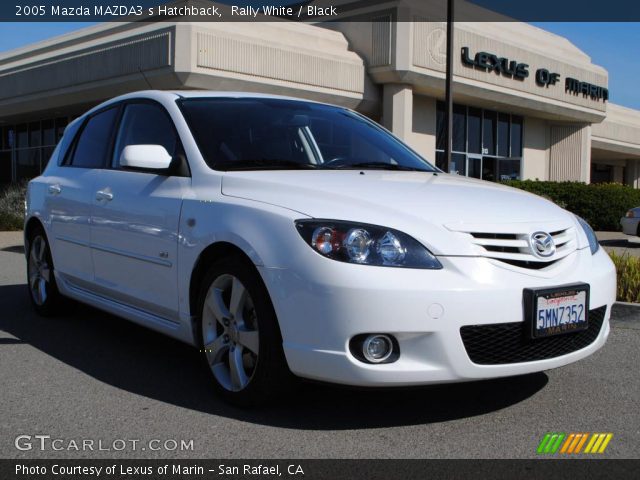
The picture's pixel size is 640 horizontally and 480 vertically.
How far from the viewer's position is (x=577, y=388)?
4.27m

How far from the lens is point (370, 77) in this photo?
22.6 meters

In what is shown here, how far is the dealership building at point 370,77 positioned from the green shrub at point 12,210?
3996 millimetres

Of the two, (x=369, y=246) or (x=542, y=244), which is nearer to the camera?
(x=369, y=246)

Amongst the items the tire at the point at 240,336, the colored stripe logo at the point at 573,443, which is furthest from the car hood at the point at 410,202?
the colored stripe logo at the point at 573,443

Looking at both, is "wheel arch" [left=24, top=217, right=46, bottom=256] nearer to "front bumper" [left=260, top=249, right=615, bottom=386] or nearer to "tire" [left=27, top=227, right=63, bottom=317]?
"tire" [left=27, top=227, right=63, bottom=317]

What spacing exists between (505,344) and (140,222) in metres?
2.27

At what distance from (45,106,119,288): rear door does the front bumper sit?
2320mm

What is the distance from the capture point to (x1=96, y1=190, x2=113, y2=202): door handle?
4.84 metres

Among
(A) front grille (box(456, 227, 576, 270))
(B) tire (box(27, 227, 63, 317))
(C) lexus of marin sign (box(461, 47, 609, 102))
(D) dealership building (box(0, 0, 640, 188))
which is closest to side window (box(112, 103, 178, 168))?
(B) tire (box(27, 227, 63, 317))

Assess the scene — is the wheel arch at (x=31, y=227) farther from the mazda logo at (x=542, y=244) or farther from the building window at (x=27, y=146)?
the building window at (x=27, y=146)

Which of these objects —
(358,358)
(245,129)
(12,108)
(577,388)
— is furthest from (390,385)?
(12,108)

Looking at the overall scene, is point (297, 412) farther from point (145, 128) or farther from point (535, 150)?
point (535, 150)

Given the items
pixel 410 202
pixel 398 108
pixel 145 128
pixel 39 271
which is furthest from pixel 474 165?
pixel 410 202
